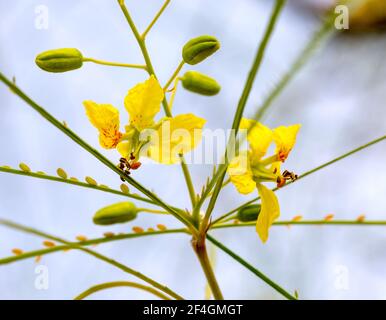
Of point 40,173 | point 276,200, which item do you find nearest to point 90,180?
point 40,173

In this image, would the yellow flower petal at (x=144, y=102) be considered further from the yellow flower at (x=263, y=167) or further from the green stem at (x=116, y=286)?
the green stem at (x=116, y=286)

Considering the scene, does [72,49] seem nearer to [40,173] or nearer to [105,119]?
[105,119]

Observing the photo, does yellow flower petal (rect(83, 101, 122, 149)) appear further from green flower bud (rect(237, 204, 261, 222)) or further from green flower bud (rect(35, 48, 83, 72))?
green flower bud (rect(237, 204, 261, 222))

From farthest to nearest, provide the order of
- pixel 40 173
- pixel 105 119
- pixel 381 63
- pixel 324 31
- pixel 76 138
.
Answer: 1. pixel 381 63
2. pixel 105 119
3. pixel 40 173
4. pixel 76 138
5. pixel 324 31

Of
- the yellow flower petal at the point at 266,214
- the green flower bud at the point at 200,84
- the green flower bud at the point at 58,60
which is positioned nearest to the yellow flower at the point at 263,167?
the yellow flower petal at the point at 266,214

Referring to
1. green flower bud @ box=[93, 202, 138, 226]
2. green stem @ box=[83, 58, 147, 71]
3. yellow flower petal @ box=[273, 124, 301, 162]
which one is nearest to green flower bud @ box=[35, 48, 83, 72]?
green stem @ box=[83, 58, 147, 71]

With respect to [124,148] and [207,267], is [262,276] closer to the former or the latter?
[207,267]
